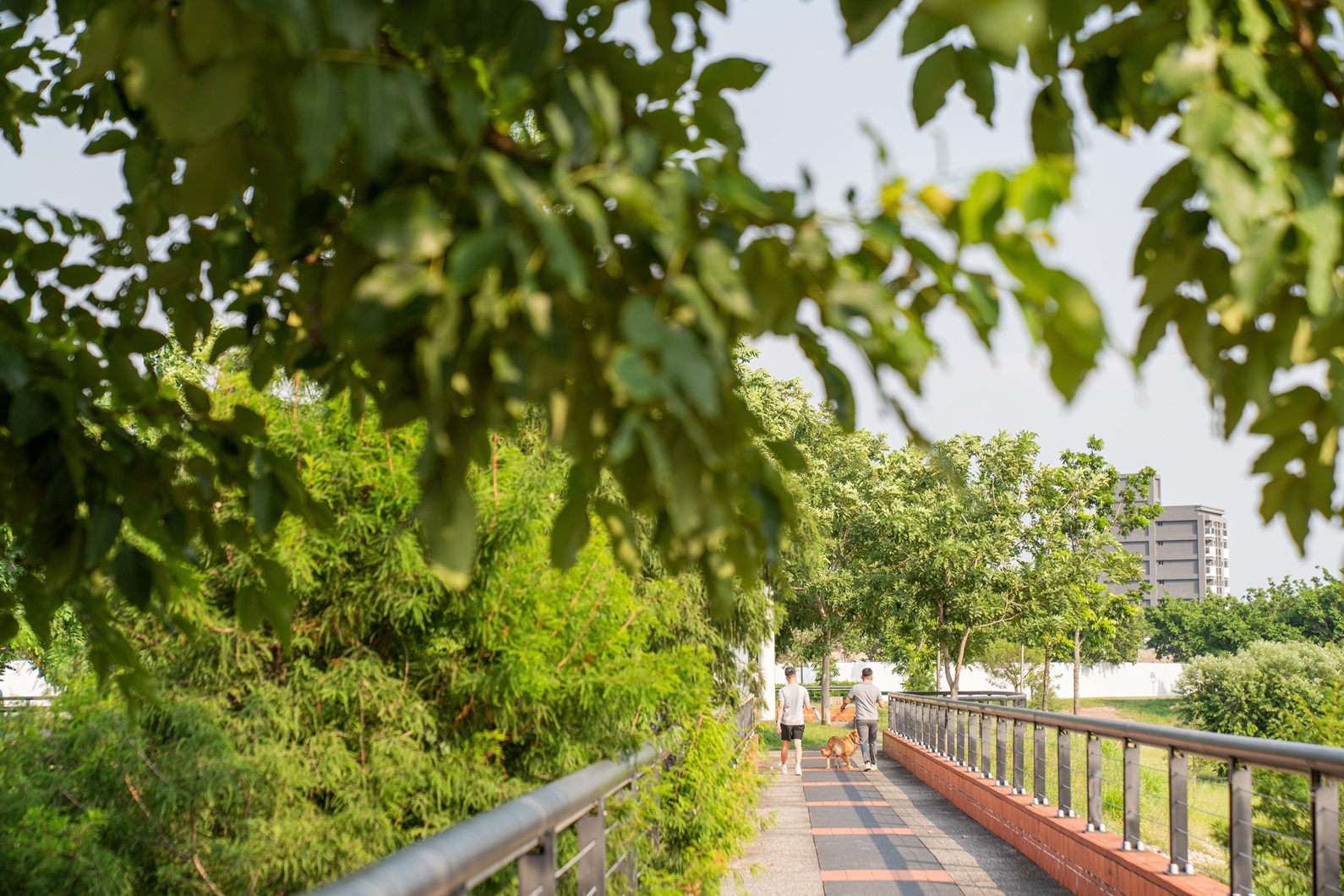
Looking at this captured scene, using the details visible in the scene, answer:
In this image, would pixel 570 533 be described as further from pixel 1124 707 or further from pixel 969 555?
pixel 1124 707

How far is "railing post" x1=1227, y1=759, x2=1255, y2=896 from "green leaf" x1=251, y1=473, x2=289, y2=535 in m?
4.51

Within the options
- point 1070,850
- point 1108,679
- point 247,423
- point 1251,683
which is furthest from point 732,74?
point 1108,679

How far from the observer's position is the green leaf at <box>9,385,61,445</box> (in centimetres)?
229

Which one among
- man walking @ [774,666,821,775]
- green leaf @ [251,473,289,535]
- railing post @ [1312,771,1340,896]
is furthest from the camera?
man walking @ [774,666,821,775]

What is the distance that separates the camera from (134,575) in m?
2.67

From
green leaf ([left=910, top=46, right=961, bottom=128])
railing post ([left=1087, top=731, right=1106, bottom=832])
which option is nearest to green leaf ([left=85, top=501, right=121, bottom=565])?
green leaf ([left=910, top=46, right=961, bottom=128])

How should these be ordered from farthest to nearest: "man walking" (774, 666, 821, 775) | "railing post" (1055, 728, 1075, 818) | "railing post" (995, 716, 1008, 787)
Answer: "man walking" (774, 666, 821, 775) < "railing post" (995, 716, 1008, 787) < "railing post" (1055, 728, 1075, 818)

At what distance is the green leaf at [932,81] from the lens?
A: 5.60 ft

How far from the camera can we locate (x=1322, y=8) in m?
1.63

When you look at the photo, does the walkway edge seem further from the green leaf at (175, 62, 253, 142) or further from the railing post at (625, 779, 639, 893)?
the green leaf at (175, 62, 253, 142)

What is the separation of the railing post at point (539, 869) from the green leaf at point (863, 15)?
2060 millimetres

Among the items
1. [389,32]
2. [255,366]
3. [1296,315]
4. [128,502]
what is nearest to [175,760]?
[128,502]

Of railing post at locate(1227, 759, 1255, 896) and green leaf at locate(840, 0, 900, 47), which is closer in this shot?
green leaf at locate(840, 0, 900, 47)

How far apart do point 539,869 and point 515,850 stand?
1.49 feet
